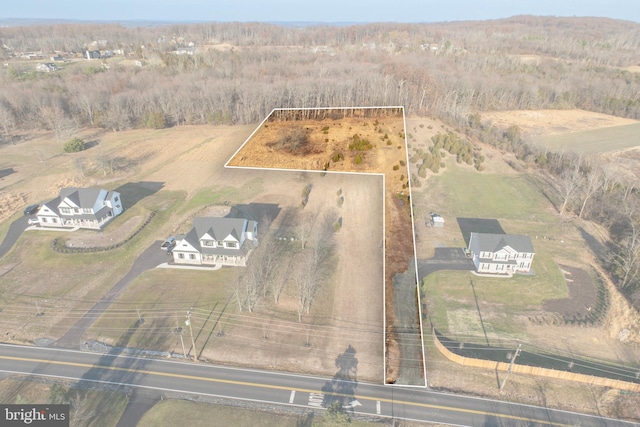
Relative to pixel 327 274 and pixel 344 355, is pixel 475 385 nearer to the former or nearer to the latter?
pixel 344 355

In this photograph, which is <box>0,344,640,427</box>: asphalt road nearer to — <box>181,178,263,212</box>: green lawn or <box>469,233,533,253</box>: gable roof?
<box>469,233,533,253</box>: gable roof

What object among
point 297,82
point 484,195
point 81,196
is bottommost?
point 484,195

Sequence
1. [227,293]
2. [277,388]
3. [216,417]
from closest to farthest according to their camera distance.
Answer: [216,417] → [277,388] → [227,293]

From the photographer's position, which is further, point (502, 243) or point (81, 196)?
point (81, 196)

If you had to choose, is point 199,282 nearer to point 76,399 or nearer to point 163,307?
point 163,307

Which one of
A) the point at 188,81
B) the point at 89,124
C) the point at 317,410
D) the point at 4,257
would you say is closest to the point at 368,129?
the point at 317,410

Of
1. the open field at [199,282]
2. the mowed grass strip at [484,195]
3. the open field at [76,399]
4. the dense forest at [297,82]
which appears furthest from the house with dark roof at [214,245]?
the mowed grass strip at [484,195]

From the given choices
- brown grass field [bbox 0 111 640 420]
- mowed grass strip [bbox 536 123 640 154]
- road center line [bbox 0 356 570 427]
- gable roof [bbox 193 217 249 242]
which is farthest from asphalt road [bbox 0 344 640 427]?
mowed grass strip [bbox 536 123 640 154]

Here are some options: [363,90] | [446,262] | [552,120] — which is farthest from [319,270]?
[552,120]
